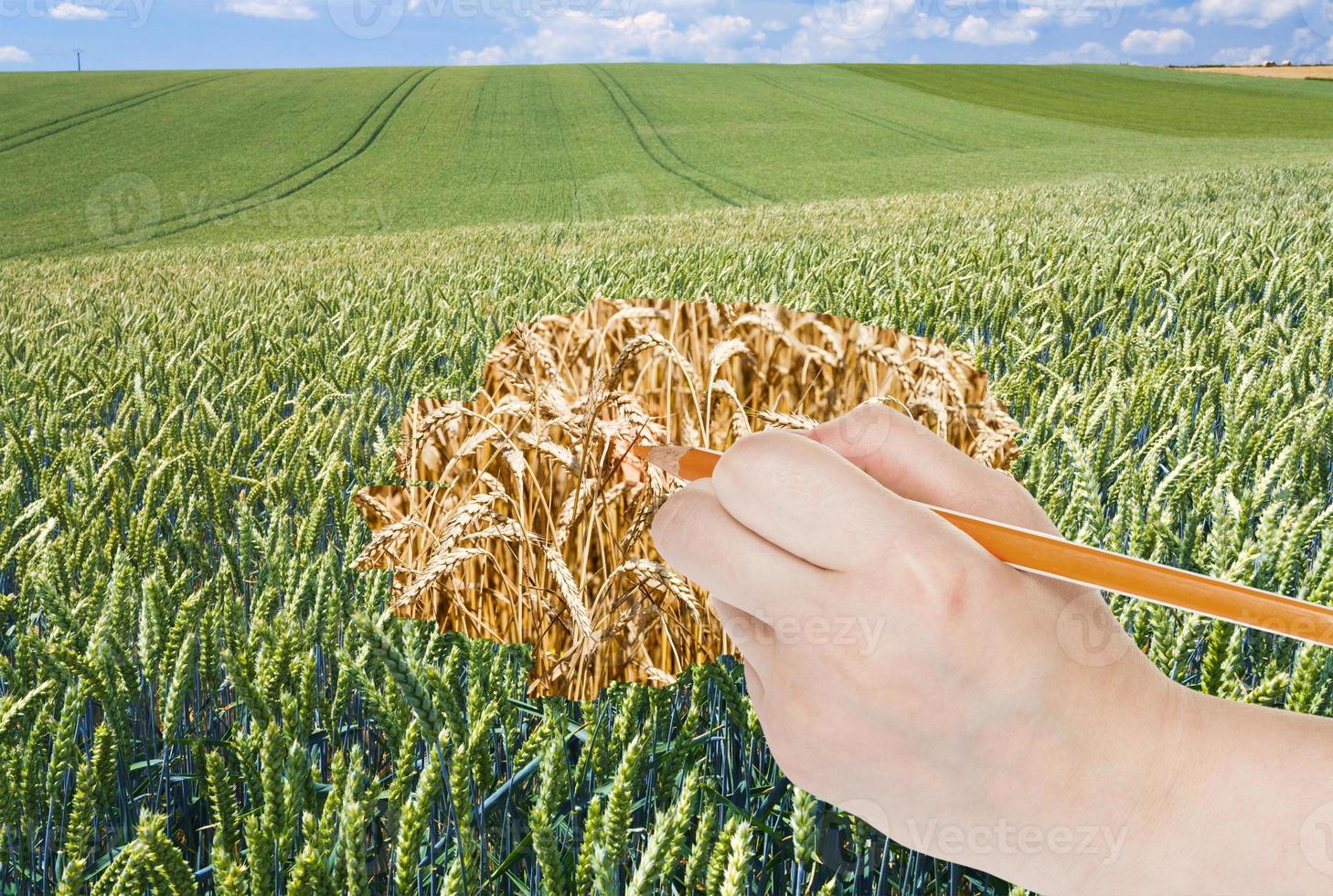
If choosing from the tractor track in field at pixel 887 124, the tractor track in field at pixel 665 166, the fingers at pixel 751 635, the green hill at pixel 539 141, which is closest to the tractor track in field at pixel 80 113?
the green hill at pixel 539 141

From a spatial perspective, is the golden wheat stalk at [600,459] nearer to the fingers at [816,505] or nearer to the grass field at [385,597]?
the grass field at [385,597]

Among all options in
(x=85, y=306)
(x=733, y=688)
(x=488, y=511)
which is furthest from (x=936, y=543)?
(x=85, y=306)

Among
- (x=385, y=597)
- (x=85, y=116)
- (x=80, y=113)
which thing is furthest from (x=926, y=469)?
(x=80, y=113)

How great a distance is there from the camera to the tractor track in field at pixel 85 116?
2552 centimetres

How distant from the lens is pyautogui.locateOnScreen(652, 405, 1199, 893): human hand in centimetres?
52

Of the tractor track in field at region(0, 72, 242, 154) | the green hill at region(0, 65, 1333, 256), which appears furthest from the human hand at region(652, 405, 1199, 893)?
the tractor track in field at region(0, 72, 242, 154)

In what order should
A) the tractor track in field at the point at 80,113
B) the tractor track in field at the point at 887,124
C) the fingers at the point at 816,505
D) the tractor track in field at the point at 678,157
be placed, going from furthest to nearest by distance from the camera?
the tractor track in field at the point at 887,124, the tractor track in field at the point at 80,113, the tractor track in field at the point at 678,157, the fingers at the point at 816,505

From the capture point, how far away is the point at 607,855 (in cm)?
69

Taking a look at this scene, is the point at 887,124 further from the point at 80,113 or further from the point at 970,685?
the point at 970,685

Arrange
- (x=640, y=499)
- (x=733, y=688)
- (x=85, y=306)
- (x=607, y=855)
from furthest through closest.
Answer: (x=85, y=306) → (x=640, y=499) → (x=733, y=688) → (x=607, y=855)

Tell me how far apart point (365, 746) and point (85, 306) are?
476 cm

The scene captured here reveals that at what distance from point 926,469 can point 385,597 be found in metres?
0.79

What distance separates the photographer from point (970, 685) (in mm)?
535

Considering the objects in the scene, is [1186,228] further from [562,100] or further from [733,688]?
[562,100]
